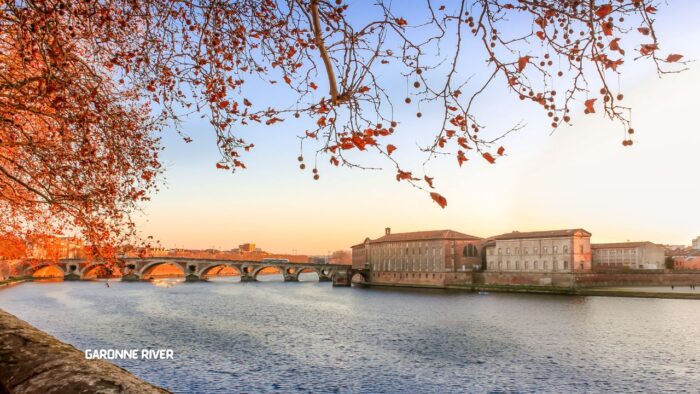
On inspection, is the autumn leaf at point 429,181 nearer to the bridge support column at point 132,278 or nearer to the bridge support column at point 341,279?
the bridge support column at point 341,279

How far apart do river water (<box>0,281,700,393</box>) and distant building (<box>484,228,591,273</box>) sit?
16.7 m

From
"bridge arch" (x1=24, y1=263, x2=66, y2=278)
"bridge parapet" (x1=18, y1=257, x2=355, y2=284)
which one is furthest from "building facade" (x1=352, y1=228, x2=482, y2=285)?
"bridge arch" (x1=24, y1=263, x2=66, y2=278)

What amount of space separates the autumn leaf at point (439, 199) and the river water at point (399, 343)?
814 inches

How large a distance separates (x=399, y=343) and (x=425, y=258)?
63.1 metres

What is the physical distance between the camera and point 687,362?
29.0 metres

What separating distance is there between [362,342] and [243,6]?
31719 millimetres

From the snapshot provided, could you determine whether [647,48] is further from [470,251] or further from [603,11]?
[470,251]

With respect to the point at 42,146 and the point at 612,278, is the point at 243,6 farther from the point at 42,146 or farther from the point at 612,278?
the point at 612,278

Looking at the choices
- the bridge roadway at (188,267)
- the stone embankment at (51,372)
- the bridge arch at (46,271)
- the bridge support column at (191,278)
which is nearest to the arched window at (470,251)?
the bridge roadway at (188,267)

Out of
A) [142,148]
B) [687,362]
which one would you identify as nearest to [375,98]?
[142,148]

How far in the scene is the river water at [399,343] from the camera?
24609 mm

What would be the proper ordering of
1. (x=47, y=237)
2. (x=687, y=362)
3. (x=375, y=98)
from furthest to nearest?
(x=687, y=362), (x=47, y=237), (x=375, y=98)

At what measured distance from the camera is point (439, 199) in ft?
12.3

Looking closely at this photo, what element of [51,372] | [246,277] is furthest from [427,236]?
[51,372]
